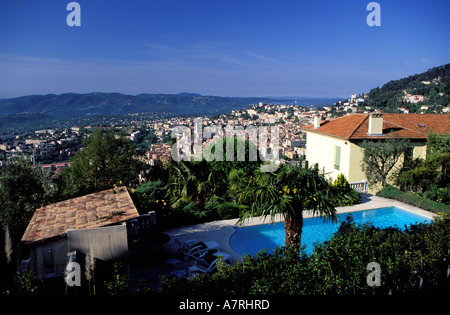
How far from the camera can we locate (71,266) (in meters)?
5.99

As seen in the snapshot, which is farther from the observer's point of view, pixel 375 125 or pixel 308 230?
pixel 375 125

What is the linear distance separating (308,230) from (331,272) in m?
8.27

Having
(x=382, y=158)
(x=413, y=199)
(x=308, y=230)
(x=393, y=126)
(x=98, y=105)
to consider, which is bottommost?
(x=308, y=230)

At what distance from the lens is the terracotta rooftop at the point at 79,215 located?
23.5 feet

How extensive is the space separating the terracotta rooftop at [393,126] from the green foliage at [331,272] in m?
12.4

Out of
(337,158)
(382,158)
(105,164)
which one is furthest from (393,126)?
(105,164)

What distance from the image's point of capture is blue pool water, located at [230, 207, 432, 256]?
11.5 meters

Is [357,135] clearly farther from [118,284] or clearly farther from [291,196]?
[118,284]

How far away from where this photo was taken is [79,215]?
26.6ft

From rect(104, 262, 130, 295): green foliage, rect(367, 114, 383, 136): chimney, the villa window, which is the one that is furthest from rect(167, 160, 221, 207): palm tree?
rect(367, 114, 383, 136): chimney

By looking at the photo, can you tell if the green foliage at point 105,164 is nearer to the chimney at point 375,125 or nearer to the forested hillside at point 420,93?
the chimney at point 375,125

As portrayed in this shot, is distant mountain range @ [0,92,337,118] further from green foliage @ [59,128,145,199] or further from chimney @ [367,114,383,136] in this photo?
chimney @ [367,114,383,136]

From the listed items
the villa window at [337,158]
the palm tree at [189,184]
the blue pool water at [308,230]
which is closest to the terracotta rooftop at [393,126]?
the villa window at [337,158]
